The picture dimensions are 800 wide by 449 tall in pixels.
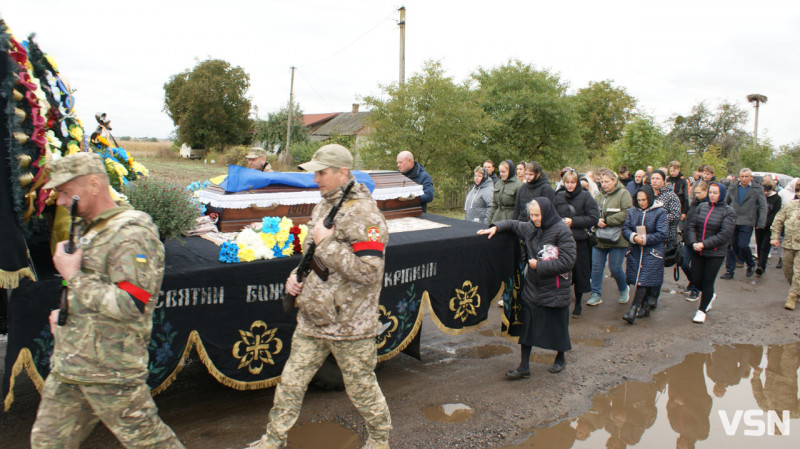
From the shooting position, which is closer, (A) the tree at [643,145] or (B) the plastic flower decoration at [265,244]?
(B) the plastic flower decoration at [265,244]

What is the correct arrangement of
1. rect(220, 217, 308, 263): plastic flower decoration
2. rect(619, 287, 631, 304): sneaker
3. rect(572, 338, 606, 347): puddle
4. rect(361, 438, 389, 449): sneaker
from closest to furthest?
rect(361, 438, 389, 449): sneaker < rect(220, 217, 308, 263): plastic flower decoration < rect(572, 338, 606, 347): puddle < rect(619, 287, 631, 304): sneaker

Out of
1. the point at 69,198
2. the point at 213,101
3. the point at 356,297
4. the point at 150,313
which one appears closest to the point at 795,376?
the point at 356,297

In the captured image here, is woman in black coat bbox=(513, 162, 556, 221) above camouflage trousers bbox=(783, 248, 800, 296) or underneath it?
above

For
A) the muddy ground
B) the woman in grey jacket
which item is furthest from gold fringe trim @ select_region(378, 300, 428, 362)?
the woman in grey jacket

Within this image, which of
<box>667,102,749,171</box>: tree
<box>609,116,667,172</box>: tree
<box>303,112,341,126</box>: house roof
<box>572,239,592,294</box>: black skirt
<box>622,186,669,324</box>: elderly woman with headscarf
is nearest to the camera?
<box>622,186,669,324</box>: elderly woman with headscarf

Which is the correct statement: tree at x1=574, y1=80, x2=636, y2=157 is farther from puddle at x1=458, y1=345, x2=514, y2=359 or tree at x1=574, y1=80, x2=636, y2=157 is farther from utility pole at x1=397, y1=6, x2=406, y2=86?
puddle at x1=458, y1=345, x2=514, y2=359

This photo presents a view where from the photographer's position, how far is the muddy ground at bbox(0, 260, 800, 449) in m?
3.55

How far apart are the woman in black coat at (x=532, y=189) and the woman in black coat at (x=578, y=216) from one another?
0.22 metres

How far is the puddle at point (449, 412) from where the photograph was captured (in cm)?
383

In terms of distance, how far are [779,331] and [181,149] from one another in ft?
153

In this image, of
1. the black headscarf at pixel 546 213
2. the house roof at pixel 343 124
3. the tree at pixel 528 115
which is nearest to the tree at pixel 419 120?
the tree at pixel 528 115

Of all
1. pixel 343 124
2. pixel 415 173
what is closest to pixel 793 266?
pixel 415 173

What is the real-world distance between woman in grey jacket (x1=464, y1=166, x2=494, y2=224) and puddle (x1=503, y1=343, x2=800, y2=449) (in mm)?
3308

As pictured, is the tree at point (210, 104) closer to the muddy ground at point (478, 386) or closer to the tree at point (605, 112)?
the tree at point (605, 112)
